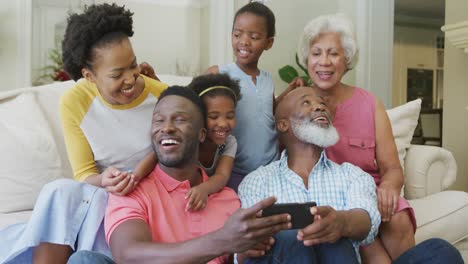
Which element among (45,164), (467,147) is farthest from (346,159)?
(467,147)

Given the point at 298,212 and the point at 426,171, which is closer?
the point at 298,212

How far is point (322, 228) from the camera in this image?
125 centimetres

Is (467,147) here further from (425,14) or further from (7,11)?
(425,14)

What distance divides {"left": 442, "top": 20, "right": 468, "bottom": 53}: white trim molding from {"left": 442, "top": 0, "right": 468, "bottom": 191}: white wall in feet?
0.67

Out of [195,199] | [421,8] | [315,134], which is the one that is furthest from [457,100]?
[421,8]

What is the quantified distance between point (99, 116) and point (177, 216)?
420mm

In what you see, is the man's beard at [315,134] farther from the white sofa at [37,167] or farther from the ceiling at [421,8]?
the ceiling at [421,8]

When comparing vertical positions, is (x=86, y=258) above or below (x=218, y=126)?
below

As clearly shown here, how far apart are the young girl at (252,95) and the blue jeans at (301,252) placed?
1.75ft

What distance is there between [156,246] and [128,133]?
48cm

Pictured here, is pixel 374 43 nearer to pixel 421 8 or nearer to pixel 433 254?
pixel 433 254

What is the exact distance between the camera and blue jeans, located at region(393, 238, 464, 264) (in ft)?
4.47

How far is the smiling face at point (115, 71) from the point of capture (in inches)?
59.9

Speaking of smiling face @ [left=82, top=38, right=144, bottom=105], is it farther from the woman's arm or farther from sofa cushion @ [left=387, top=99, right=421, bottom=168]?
sofa cushion @ [left=387, top=99, right=421, bottom=168]
